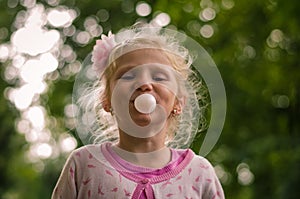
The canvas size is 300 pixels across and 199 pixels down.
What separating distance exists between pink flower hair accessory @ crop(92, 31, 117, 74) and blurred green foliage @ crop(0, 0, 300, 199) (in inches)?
88.1

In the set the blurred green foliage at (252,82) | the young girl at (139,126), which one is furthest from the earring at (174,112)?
→ the blurred green foliage at (252,82)

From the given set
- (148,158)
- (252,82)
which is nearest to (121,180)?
(148,158)

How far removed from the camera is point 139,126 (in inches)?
58.7

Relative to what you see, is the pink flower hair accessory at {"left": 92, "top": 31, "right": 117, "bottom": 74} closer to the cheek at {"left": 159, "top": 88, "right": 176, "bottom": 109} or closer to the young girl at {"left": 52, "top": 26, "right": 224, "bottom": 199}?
the young girl at {"left": 52, "top": 26, "right": 224, "bottom": 199}

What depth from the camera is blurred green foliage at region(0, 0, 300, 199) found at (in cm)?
430

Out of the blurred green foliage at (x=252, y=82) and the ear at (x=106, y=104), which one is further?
the blurred green foliage at (x=252, y=82)

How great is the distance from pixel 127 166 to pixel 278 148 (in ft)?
9.67

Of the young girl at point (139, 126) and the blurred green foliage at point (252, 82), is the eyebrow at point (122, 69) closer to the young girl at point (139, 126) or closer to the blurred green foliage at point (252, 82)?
the young girl at point (139, 126)

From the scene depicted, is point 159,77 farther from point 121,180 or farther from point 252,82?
point 252,82

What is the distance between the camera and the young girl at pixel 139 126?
150cm

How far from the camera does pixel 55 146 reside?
274 inches

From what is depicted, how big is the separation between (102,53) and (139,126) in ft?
0.59

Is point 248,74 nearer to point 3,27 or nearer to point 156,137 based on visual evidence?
point 3,27

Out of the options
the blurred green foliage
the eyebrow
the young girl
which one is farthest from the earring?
the blurred green foliage
